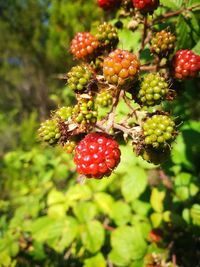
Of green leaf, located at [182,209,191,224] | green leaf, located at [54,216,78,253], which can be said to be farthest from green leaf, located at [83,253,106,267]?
green leaf, located at [182,209,191,224]

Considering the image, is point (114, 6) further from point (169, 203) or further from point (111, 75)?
point (169, 203)

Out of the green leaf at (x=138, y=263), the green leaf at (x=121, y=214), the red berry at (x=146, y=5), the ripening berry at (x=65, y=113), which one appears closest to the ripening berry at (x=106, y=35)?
the red berry at (x=146, y=5)

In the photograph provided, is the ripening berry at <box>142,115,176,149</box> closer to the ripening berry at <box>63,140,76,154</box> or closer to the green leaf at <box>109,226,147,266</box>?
the ripening berry at <box>63,140,76,154</box>

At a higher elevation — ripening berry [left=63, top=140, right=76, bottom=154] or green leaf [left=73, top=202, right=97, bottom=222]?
ripening berry [left=63, top=140, right=76, bottom=154]

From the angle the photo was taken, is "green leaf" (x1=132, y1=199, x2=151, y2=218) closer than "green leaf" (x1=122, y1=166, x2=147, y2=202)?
No

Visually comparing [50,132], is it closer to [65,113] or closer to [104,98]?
[65,113]

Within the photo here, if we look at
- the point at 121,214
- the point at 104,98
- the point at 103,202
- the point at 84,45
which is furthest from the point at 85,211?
the point at 84,45

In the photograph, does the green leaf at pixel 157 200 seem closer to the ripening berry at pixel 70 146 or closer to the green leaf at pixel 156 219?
the green leaf at pixel 156 219
